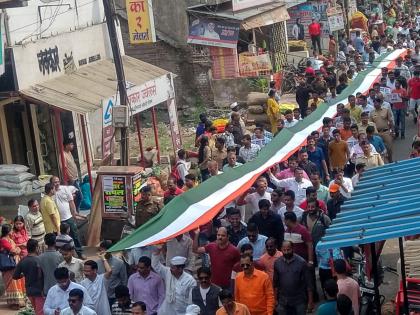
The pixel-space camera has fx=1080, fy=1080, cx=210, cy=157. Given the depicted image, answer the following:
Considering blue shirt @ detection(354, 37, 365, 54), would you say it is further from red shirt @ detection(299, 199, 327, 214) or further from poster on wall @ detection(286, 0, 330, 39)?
red shirt @ detection(299, 199, 327, 214)

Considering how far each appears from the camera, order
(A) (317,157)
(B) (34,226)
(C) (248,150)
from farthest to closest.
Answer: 1. (C) (248,150)
2. (A) (317,157)
3. (B) (34,226)

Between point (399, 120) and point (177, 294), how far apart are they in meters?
12.2

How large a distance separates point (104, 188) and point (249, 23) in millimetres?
14160

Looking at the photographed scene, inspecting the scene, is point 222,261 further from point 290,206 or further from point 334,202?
point 334,202

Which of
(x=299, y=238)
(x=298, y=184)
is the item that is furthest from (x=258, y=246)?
(x=298, y=184)

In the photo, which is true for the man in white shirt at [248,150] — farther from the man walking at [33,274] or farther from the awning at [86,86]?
the man walking at [33,274]

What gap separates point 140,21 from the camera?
23.9 meters

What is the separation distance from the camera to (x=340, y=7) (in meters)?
38.8

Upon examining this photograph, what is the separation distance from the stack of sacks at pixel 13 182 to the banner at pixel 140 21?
628 centimetres

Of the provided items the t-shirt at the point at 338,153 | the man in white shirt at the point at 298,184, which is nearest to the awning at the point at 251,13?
the t-shirt at the point at 338,153

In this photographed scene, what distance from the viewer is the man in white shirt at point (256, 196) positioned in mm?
14875

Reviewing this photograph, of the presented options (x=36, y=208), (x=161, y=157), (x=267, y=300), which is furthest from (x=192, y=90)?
(x=267, y=300)

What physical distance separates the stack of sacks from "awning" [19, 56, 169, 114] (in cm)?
157

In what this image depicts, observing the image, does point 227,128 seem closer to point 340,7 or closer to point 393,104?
point 393,104
